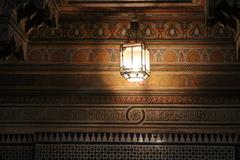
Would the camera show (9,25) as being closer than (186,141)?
Yes

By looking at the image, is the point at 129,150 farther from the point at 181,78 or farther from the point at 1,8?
the point at 1,8

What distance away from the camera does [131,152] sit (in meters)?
6.87

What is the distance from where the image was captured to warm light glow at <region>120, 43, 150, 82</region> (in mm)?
5926

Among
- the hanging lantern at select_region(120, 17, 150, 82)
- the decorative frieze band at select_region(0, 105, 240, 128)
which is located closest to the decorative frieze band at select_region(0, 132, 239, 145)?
the decorative frieze band at select_region(0, 105, 240, 128)

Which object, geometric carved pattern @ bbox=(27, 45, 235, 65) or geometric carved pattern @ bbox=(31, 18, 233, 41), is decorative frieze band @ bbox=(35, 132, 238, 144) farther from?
geometric carved pattern @ bbox=(31, 18, 233, 41)

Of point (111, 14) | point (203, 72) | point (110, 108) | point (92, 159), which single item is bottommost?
point (92, 159)

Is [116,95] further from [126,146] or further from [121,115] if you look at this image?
[126,146]

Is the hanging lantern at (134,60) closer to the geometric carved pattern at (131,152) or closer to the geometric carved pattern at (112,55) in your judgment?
the geometric carved pattern at (112,55)

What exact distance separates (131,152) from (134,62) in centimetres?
140

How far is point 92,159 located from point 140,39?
1.55 m

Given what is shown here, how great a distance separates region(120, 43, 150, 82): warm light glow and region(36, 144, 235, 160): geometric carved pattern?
1201mm

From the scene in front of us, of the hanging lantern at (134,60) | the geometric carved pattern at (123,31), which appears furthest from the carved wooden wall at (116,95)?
the hanging lantern at (134,60)

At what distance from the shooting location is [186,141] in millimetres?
6859

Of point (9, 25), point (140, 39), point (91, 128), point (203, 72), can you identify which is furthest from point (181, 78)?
point (9, 25)
